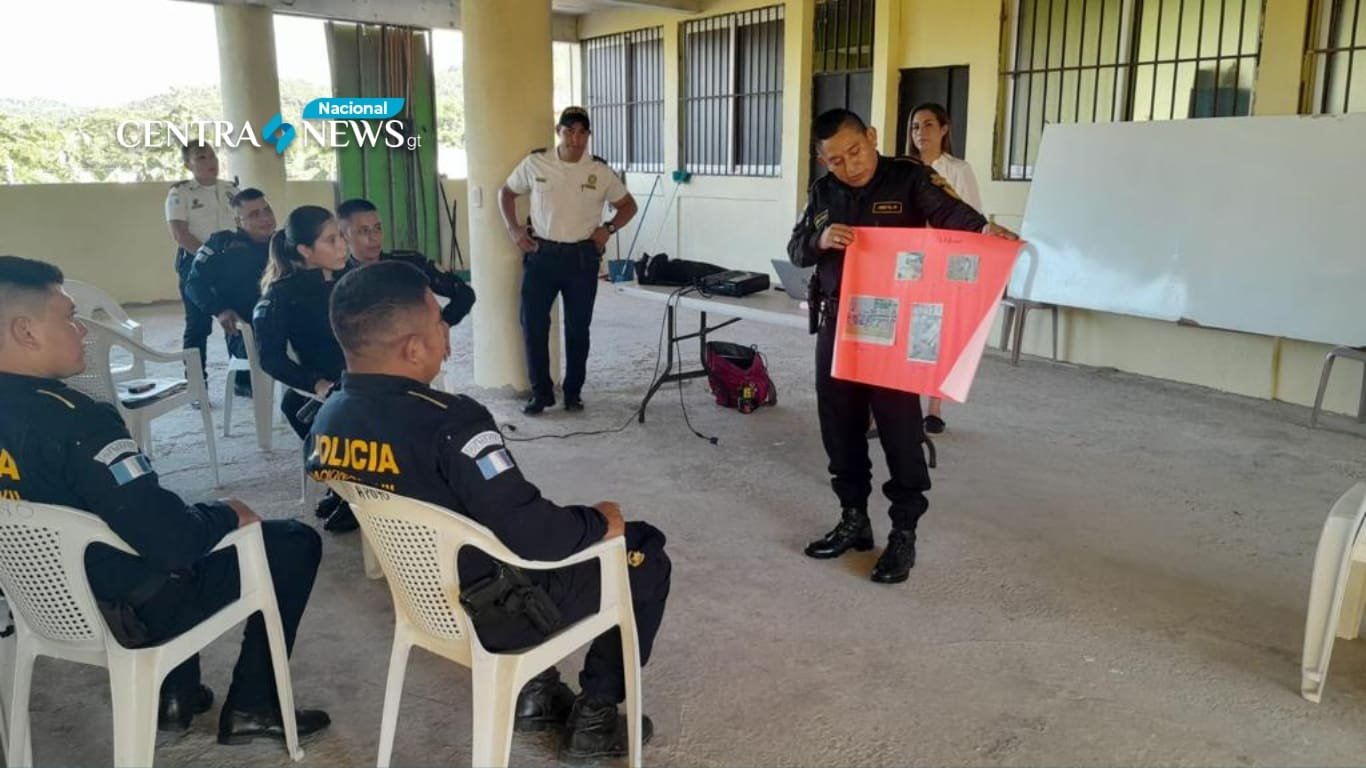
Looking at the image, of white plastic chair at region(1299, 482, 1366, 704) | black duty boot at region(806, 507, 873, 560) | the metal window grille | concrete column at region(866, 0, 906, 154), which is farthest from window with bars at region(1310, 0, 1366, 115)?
black duty boot at region(806, 507, 873, 560)

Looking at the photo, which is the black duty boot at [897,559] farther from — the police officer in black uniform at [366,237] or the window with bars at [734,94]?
the window with bars at [734,94]

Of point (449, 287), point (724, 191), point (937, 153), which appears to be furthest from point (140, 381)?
point (724, 191)

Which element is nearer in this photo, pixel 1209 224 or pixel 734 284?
pixel 734 284

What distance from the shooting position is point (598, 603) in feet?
6.48

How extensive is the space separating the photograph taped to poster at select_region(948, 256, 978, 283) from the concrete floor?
0.98m

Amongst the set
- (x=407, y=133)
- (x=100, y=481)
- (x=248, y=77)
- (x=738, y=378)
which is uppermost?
(x=248, y=77)

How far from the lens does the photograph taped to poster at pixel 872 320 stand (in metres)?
2.95

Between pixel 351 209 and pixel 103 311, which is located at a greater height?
pixel 351 209

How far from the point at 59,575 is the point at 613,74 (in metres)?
10.1

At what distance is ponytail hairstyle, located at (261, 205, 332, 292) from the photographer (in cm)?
343

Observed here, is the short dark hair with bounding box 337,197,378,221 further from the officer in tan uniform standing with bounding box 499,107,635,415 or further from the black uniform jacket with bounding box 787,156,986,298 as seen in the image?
the black uniform jacket with bounding box 787,156,986,298

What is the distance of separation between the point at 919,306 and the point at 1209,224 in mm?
3460

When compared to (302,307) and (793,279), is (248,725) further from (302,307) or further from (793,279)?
(793,279)

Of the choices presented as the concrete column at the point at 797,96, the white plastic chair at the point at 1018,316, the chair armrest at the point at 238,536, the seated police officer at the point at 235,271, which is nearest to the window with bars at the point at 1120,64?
the white plastic chair at the point at 1018,316
